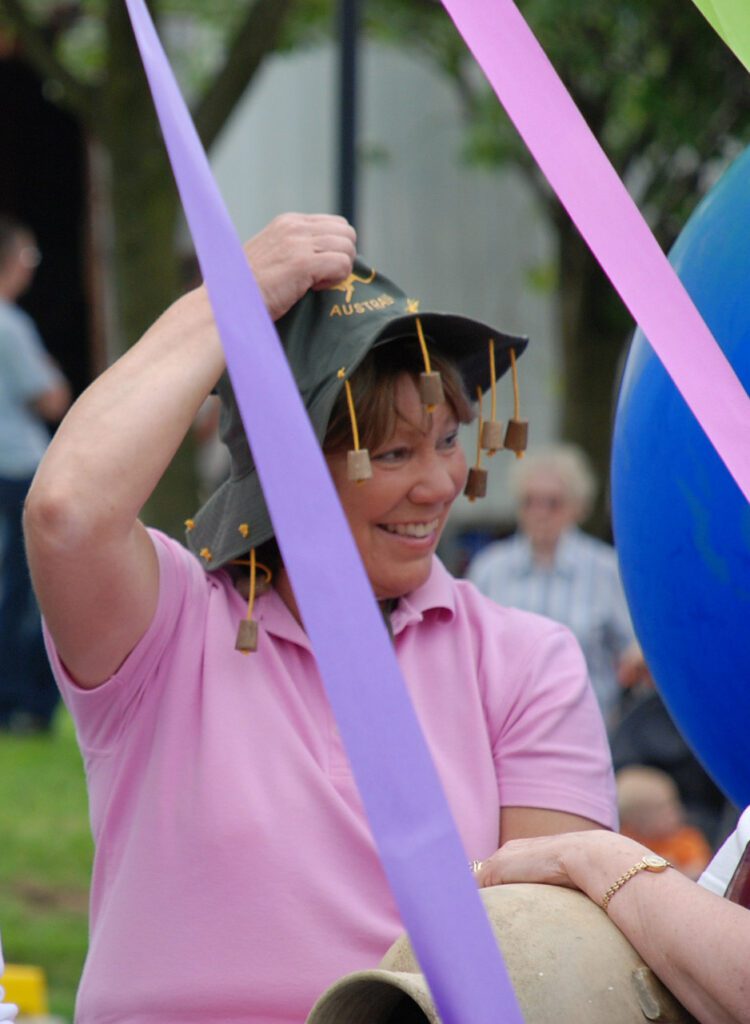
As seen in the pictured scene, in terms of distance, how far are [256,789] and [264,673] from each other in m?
0.16

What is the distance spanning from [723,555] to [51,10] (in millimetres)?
9208

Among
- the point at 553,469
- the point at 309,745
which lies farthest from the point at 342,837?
the point at 553,469

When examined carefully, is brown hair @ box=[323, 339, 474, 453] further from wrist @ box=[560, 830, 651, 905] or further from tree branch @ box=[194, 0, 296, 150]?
tree branch @ box=[194, 0, 296, 150]

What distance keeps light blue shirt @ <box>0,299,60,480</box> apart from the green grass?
3.89ft

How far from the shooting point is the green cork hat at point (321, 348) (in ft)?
7.00

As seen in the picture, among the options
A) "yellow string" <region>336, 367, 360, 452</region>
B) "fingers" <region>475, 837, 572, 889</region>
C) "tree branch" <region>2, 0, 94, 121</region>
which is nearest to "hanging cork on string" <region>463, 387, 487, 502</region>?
"yellow string" <region>336, 367, 360, 452</region>

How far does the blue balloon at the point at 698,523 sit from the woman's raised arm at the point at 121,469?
0.46 m

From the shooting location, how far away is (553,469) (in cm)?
658

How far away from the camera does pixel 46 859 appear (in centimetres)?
548

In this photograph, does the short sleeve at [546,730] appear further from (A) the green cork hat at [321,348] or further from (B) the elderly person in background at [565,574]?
(B) the elderly person in background at [565,574]

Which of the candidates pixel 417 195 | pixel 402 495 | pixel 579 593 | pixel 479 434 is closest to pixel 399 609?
pixel 402 495

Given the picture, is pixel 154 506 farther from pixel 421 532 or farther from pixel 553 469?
pixel 421 532

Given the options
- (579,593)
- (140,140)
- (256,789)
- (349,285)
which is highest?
(349,285)

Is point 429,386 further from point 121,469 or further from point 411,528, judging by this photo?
point 121,469
